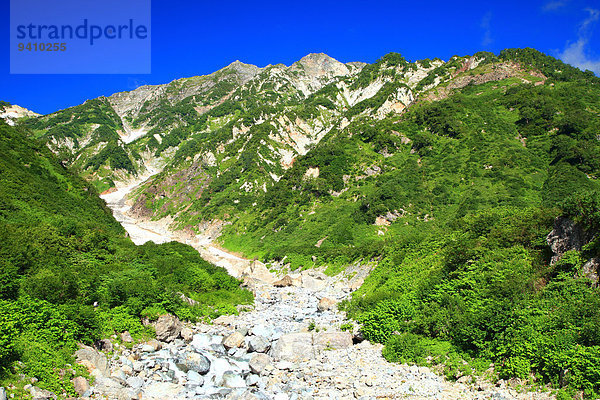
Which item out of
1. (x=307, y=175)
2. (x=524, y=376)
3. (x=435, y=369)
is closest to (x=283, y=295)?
(x=435, y=369)

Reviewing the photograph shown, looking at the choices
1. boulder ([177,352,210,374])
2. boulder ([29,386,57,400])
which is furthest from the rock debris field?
boulder ([29,386,57,400])

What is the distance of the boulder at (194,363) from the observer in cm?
1329

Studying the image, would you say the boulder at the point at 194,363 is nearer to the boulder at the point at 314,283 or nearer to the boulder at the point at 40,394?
the boulder at the point at 40,394

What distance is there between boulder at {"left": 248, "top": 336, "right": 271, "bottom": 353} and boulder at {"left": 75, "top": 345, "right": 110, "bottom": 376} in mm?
6114

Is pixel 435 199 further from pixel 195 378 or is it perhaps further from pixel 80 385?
pixel 80 385

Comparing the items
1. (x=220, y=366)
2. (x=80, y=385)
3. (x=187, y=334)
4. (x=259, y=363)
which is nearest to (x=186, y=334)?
(x=187, y=334)

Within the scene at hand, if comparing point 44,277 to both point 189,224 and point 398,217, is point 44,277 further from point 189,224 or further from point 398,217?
point 189,224

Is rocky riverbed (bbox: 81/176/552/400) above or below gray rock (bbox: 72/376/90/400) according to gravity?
below

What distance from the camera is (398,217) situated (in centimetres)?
4775

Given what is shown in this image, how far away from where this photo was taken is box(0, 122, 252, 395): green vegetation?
35.4 ft

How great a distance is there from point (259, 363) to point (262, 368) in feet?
1.17

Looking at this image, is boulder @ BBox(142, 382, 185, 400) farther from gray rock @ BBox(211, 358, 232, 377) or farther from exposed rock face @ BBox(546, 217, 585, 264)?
exposed rock face @ BBox(546, 217, 585, 264)

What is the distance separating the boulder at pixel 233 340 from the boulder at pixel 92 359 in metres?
5.48

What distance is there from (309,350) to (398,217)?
35.8 metres
